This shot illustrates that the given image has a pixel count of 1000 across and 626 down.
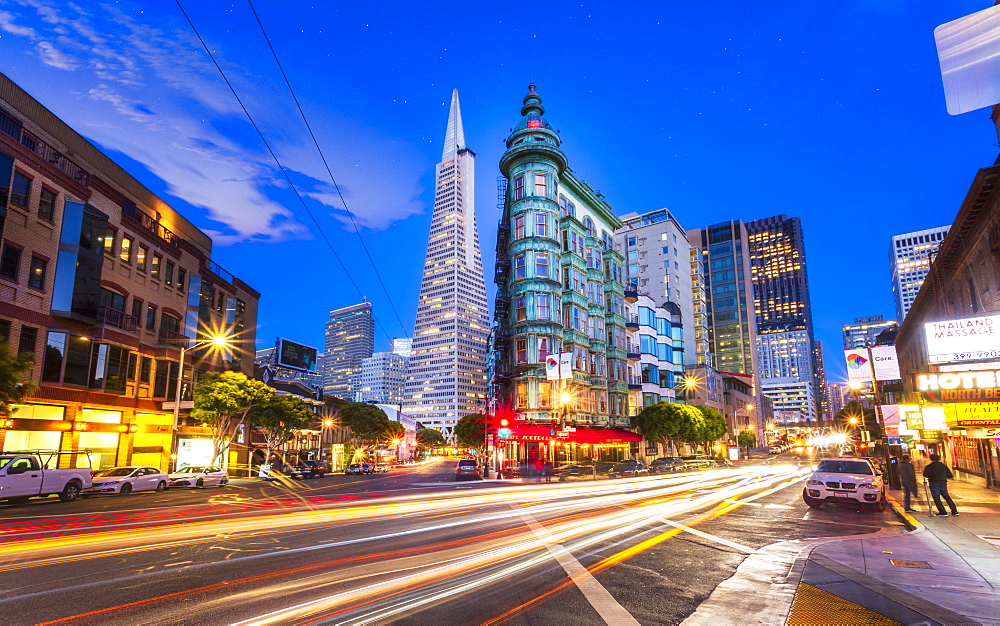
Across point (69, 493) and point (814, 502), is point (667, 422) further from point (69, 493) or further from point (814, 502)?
point (69, 493)

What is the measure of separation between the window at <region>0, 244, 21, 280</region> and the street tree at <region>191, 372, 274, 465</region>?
47.2 ft

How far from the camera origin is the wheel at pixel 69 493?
79.0 ft

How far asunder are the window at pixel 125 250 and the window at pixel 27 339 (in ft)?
28.6

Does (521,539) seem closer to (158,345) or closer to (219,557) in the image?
(219,557)

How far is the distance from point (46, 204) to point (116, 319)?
845 cm

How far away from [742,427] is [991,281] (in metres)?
107

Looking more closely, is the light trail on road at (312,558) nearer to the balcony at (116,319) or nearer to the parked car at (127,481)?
the parked car at (127,481)

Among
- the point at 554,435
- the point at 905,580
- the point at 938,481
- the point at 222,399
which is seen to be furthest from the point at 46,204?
the point at 938,481

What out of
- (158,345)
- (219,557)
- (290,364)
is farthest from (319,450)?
(219,557)

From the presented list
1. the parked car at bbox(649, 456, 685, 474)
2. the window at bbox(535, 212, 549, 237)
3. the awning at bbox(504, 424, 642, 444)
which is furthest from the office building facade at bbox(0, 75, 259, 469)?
the parked car at bbox(649, 456, 685, 474)

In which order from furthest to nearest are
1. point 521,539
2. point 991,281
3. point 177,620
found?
point 991,281, point 521,539, point 177,620

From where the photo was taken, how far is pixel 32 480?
22.2 metres

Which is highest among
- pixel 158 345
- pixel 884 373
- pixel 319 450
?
pixel 158 345

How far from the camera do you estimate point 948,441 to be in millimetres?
41344
